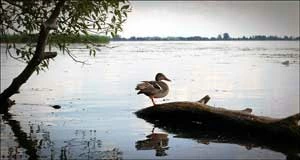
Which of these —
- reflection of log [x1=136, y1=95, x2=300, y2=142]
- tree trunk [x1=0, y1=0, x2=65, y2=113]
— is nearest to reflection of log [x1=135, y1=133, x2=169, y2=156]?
reflection of log [x1=136, y1=95, x2=300, y2=142]

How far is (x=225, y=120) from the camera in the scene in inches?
588

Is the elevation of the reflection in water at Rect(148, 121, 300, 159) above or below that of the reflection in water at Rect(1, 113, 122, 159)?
above

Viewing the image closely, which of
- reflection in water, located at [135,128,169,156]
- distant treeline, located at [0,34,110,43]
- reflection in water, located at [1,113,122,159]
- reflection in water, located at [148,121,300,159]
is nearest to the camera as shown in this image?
reflection in water, located at [1,113,122,159]

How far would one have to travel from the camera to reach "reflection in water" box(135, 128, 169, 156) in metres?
12.7

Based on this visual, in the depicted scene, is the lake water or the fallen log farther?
the fallen log

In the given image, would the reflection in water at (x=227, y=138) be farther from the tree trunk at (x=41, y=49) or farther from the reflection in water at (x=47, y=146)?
the tree trunk at (x=41, y=49)

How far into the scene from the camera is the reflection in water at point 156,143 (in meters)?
12.7

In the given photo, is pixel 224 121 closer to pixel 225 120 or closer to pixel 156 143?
pixel 225 120

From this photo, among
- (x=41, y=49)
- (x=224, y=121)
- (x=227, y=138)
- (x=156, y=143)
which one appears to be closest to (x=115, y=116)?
(x=224, y=121)

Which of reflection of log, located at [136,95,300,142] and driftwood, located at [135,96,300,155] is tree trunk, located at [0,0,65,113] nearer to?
driftwood, located at [135,96,300,155]

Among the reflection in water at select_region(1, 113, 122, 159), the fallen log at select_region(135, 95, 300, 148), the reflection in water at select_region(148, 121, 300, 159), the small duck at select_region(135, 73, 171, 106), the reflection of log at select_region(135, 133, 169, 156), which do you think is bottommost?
the reflection in water at select_region(1, 113, 122, 159)

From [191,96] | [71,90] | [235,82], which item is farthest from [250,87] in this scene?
[71,90]

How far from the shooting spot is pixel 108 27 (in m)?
13.3

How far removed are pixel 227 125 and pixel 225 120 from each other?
0.16m
